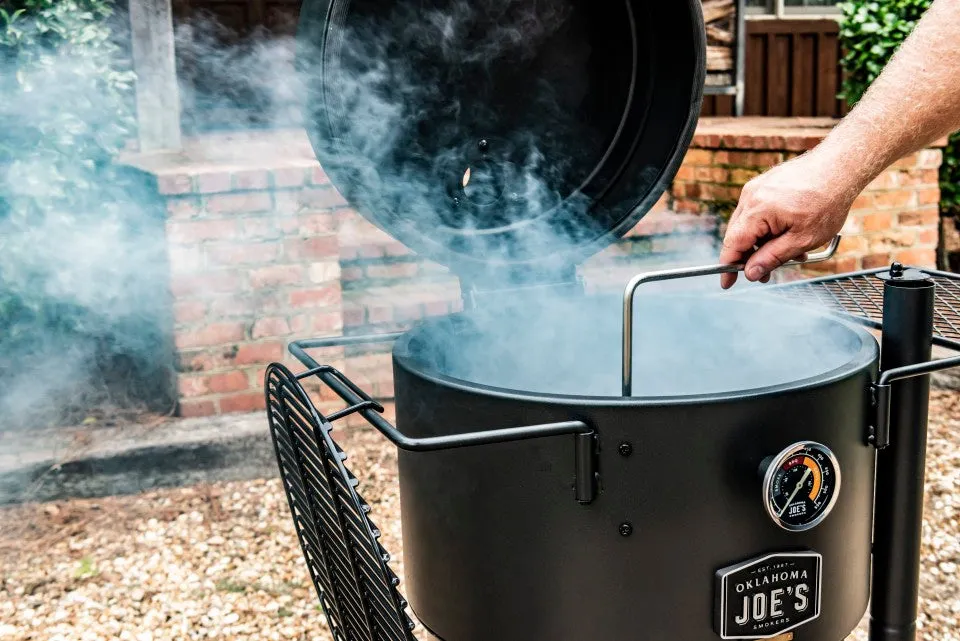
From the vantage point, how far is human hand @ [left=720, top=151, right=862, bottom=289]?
4.64 ft

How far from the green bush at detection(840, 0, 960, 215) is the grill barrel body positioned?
12.3ft

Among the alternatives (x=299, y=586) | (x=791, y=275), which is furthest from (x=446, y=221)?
(x=791, y=275)

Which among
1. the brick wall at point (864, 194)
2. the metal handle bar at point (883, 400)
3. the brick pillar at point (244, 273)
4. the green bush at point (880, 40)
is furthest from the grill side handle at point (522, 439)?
the green bush at point (880, 40)

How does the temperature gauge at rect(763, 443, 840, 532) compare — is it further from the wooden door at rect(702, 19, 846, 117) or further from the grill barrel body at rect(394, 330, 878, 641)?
the wooden door at rect(702, 19, 846, 117)

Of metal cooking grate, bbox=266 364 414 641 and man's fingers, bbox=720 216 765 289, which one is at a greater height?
man's fingers, bbox=720 216 765 289

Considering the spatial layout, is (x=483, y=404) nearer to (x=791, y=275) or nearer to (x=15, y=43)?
(x=15, y=43)

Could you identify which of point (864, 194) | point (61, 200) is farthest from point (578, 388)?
point (864, 194)

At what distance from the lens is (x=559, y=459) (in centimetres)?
136

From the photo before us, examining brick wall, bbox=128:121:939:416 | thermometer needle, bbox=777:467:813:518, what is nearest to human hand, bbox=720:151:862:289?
thermometer needle, bbox=777:467:813:518

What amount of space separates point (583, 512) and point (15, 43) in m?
2.86

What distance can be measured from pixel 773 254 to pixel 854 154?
188 mm

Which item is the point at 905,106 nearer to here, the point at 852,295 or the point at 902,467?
the point at 902,467

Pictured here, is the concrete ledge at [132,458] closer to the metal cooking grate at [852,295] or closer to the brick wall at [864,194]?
the metal cooking grate at [852,295]

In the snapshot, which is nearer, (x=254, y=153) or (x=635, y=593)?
(x=635, y=593)
